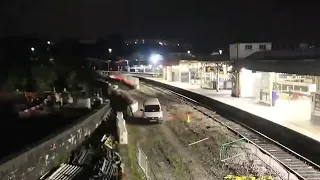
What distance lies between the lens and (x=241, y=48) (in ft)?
108

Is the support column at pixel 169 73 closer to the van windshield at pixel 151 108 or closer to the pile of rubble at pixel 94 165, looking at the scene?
the van windshield at pixel 151 108

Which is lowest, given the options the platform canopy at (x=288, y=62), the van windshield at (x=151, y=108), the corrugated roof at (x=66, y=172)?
the corrugated roof at (x=66, y=172)

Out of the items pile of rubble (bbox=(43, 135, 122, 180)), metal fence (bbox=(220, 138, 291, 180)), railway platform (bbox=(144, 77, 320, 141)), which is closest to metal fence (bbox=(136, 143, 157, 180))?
pile of rubble (bbox=(43, 135, 122, 180))

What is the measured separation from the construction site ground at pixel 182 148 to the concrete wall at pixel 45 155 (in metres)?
2.74

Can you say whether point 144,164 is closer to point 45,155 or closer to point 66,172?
point 66,172

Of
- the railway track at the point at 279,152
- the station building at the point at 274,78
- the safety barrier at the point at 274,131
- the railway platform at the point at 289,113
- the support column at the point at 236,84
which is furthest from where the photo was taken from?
the support column at the point at 236,84

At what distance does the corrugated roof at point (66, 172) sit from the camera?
575 inches

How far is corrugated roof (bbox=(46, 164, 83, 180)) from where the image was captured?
1462 cm

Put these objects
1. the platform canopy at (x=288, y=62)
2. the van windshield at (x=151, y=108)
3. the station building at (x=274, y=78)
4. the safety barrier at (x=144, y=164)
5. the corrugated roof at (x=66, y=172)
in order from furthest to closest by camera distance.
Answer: the van windshield at (x=151, y=108), the station building at (x=274, y=78), the platform canopy at (x=288, y=62), the corrugated roof at (x=66, y=172), the safety barrier at (x=144, y=164)

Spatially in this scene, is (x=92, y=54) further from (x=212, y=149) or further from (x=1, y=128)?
(x=212, y=149)

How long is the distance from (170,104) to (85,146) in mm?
11830

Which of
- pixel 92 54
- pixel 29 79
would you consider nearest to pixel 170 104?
pixel 29 79

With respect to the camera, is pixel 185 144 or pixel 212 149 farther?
pixel 185 144

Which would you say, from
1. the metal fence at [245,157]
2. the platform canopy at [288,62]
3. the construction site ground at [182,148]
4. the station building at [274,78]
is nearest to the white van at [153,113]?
the construction site ground at [182,148]
